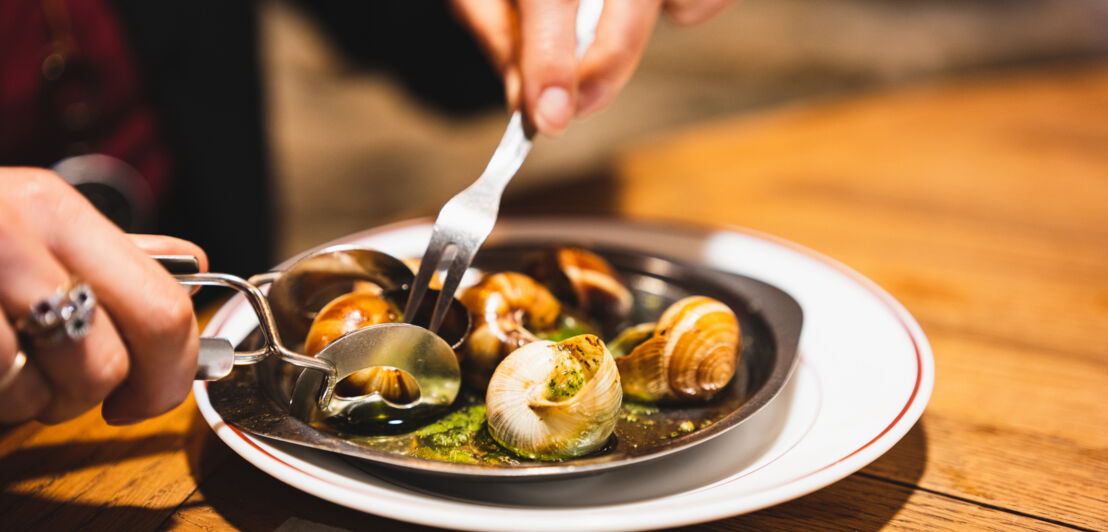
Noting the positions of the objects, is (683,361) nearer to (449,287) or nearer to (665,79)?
(449,287)

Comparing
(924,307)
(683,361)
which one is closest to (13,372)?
(683,361)

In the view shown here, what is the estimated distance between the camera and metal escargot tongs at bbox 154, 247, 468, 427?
0.42 m

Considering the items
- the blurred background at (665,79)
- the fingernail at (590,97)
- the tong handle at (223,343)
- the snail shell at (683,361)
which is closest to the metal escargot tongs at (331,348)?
the tong handle at (223,343)

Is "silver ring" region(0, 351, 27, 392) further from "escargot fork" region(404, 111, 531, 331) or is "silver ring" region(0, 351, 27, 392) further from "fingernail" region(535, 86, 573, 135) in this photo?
"fingernail" region(535, 86, 573, 135)

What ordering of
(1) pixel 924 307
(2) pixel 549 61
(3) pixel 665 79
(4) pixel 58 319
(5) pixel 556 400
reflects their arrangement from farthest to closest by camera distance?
(3) pixel 665 79 < (1) pixel 924 307 < (2) pixel 549 61 < (5) pixel 556 400 < (4) pixel 58 319

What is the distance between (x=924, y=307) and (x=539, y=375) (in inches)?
19.3

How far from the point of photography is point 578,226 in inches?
31.4

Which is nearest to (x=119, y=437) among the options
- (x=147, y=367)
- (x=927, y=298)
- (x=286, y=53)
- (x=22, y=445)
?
(x=22, y=445)

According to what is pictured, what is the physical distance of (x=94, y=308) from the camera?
340 mm

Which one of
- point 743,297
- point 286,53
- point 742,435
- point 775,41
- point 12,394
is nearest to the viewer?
point 12,394

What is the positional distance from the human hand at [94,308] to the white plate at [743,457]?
0.08 m

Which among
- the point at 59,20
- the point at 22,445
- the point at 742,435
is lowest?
the point at 22,445

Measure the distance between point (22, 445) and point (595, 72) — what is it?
49 cm

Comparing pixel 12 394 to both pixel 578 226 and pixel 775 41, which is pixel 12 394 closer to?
pixel 578 226
